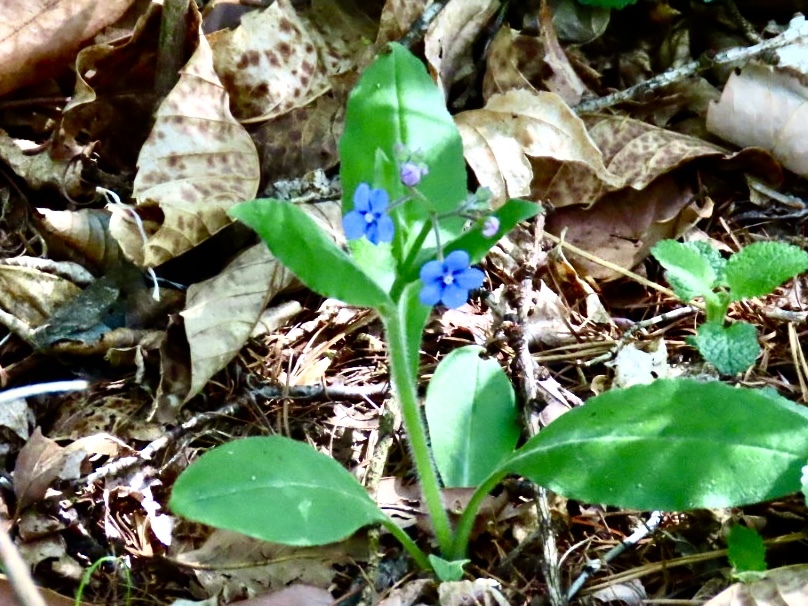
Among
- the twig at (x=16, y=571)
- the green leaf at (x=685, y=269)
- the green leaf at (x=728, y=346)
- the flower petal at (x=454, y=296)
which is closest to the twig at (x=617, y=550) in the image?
the green leaf at (x=728, y=346)

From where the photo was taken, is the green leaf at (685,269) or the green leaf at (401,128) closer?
the green leaf at (401,128)

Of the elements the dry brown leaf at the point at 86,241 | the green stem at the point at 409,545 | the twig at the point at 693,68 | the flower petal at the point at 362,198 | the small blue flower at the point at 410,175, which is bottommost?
the green stem at the point at 409,545

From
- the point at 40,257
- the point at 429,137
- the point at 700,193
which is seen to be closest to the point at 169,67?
the point at 40,257

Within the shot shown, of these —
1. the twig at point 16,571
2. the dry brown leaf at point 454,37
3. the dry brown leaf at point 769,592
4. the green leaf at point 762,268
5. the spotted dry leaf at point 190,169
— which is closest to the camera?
the twig at point 16,571

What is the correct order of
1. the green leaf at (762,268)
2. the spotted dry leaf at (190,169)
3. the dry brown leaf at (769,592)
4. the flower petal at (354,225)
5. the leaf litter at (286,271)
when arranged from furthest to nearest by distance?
the spotted dry leaf at (190,169)
the green leaf at (762,268)
the leaf litter at (286,271)
the dry brown leaf at (769,592)
the flower petal at (354,225)

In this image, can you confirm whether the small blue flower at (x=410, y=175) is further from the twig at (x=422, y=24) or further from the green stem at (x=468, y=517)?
the twig at (x=422, y=24)

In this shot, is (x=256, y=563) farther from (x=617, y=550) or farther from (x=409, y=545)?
(x=617, y=550)

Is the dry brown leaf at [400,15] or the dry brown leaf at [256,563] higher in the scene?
the dry brown leaf at [400,15]

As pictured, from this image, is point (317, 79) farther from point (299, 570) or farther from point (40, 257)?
point (299, 570)
